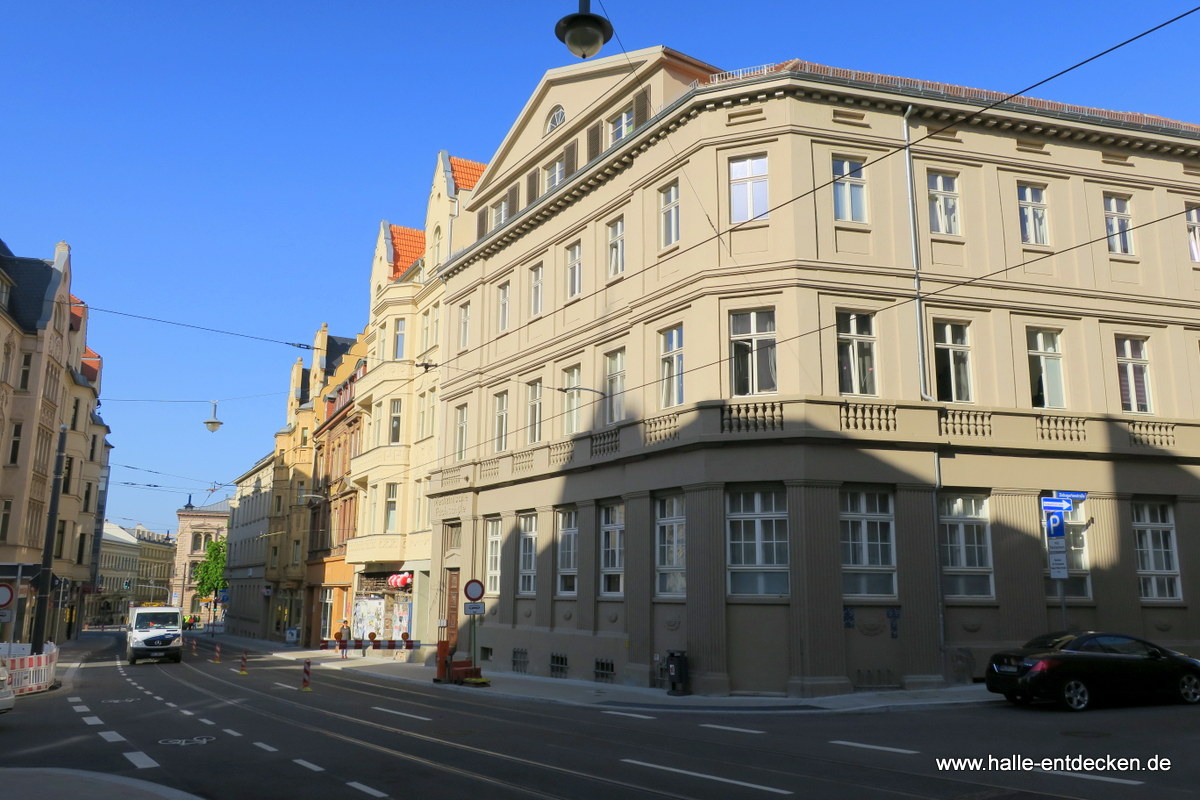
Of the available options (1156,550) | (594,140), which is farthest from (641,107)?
(1156,550)

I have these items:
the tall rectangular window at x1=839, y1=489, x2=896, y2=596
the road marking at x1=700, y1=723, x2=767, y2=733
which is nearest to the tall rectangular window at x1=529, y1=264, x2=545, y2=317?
the tall rectangular window at x1=839, y1=489, x2=896, y2=596

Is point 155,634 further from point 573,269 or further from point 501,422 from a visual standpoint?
point 573,269

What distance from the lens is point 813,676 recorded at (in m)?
19.7

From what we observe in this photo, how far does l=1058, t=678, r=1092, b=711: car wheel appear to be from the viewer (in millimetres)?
16406

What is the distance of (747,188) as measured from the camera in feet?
74.4

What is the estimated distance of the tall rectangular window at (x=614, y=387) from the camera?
2573 centimetres

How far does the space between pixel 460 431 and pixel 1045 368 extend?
19.4 meters

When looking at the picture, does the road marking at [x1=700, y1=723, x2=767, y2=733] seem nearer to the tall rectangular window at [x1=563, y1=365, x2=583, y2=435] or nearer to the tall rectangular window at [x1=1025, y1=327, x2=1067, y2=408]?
the tall rectangular window at [x1=1025, y1=327, x2=1067, y2=408]

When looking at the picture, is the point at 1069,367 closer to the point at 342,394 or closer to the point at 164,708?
the point at 164,708

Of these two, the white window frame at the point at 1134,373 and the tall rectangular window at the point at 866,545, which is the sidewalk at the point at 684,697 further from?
the white window frame at the point at 1134,373

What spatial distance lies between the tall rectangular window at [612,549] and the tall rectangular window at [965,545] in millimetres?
7706

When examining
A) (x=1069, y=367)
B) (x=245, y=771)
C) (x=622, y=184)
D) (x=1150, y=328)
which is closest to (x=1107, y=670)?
(x=1069, y=367)

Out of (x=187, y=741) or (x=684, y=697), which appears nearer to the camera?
(x=187, y=741)

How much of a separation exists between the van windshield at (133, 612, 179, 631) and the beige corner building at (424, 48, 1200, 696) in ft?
68.6
